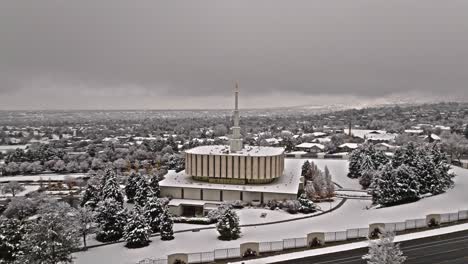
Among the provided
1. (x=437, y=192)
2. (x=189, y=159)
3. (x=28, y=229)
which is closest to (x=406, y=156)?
(x=437, y=192)

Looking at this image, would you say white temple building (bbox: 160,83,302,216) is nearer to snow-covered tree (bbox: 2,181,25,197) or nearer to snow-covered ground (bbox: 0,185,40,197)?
snow-covered ground (bbox: 0,185,40,197)

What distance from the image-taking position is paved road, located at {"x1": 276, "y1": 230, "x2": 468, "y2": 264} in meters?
22.6

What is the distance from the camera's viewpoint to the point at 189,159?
47188 millimetres

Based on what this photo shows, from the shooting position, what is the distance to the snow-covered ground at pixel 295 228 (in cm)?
2711

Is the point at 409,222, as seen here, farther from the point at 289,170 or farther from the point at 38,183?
the point at 38,183

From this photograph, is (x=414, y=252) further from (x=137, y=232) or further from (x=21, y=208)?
(x=21, y=208)

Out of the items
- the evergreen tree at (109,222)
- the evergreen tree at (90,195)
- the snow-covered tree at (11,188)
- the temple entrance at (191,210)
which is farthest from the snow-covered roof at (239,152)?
the snow-covered tree at (11,188)

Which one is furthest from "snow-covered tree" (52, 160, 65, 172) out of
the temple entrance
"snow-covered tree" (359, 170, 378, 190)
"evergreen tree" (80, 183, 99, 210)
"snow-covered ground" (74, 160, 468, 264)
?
"snow-covered tree" (359, 170, 378, 190)

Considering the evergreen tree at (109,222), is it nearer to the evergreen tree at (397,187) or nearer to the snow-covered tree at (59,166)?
the evergreen tree at (397,187)

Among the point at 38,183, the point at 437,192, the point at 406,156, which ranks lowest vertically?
the point at 38,183

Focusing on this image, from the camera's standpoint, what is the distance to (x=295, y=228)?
32.5 m

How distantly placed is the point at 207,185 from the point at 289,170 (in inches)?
620

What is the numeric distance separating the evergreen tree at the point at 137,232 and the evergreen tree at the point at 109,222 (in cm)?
204

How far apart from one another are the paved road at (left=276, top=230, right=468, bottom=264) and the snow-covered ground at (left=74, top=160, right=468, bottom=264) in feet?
19.4
